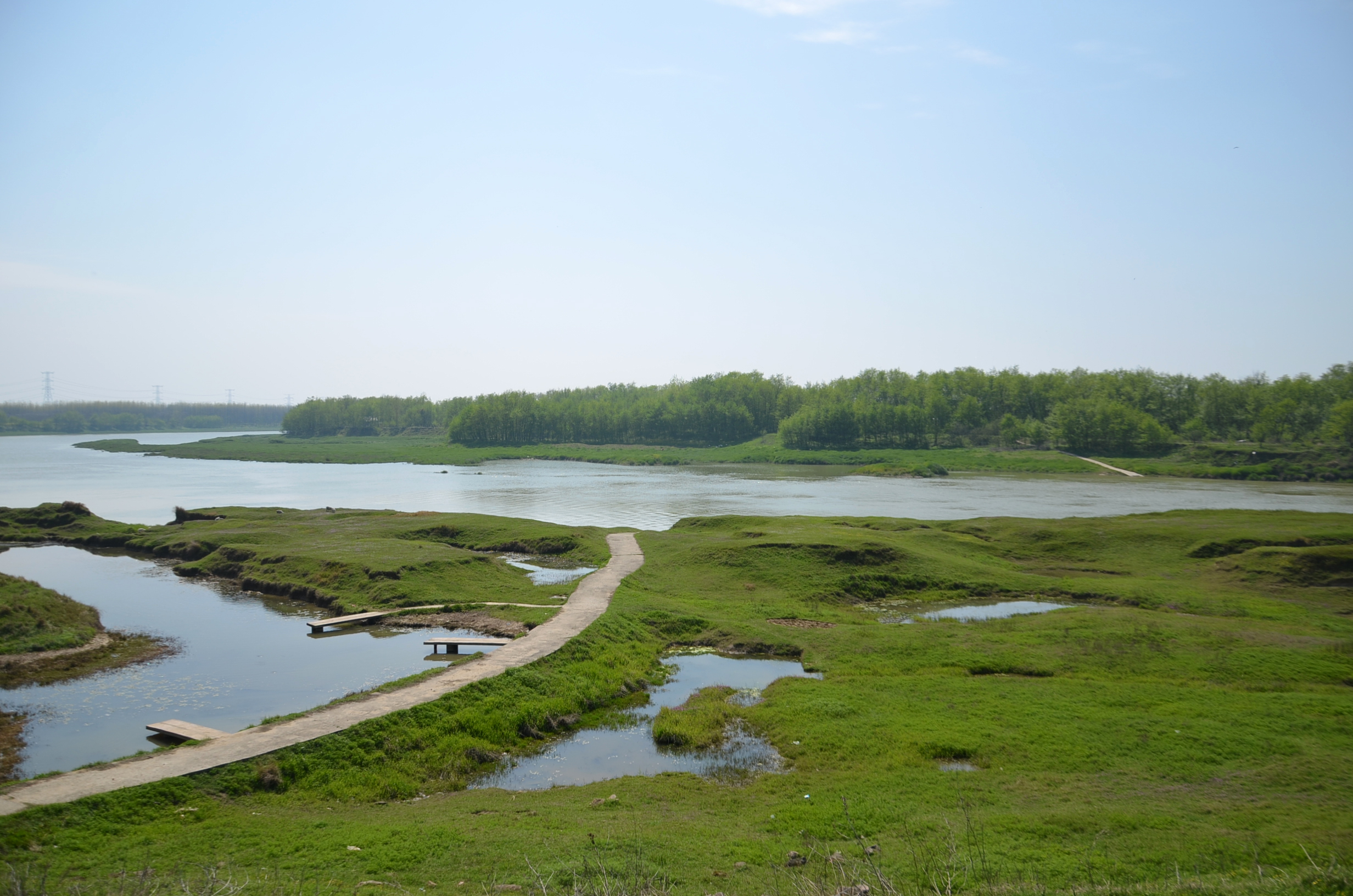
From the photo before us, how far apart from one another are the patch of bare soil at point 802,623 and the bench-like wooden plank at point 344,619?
15.0 meters

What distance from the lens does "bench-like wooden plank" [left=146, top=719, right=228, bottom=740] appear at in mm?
16133

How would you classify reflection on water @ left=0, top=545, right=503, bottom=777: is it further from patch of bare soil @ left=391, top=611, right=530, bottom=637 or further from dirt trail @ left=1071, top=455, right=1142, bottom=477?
dirt trail @ left=1071, top=455, right=1142, bottom=477

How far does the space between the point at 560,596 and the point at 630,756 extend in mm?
14329

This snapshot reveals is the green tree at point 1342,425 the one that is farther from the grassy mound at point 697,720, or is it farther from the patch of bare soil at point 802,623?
the grassy mound at point 697,720

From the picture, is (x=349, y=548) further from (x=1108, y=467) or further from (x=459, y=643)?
(x=1108, y=467)

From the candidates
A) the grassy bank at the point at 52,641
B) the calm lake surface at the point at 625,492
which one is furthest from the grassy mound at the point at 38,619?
the calm lake surface at the point at 625,492

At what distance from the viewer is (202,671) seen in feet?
77.0

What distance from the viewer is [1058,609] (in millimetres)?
28891

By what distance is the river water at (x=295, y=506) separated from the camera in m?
20.5

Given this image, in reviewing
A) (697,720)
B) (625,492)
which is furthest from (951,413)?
(697,720)

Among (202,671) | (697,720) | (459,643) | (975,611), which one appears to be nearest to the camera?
(697,720)

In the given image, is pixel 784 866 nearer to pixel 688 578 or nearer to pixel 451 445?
pixel 688 578

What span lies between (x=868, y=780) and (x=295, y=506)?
6544 cm

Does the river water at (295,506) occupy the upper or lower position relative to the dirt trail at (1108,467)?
lower
